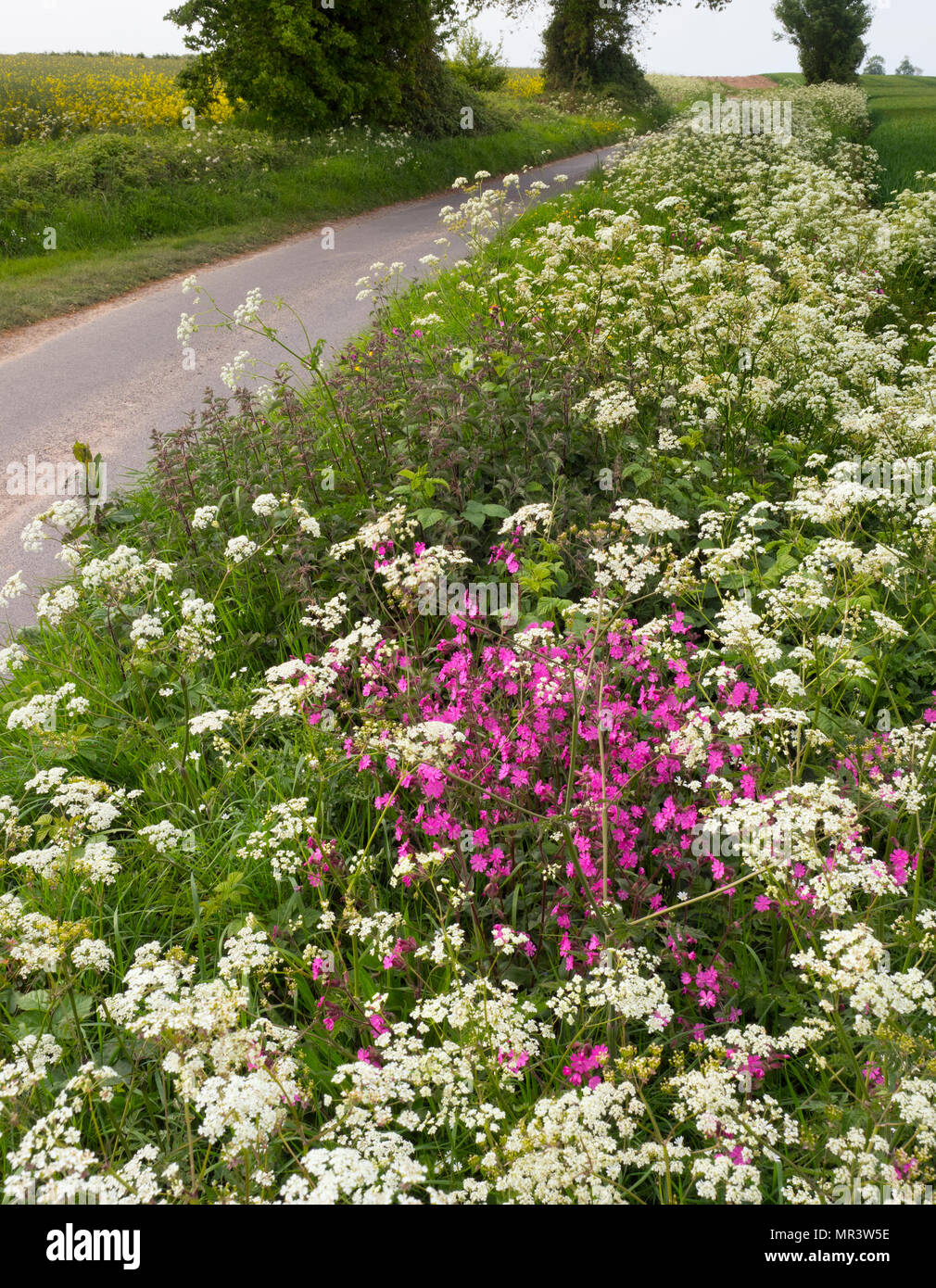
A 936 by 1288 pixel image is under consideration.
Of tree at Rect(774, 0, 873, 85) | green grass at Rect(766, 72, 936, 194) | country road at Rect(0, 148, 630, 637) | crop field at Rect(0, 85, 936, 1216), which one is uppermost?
tree at Rect(774, 0, 873, 85)

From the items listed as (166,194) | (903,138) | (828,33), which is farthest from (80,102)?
(828,33)

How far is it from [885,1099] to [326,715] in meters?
2.54

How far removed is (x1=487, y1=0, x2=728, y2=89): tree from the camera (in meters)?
34.4

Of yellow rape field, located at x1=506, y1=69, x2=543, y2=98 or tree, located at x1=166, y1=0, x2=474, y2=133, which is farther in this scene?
yellow rape field, located at x1=506, y1=69, x2=543, y2=98

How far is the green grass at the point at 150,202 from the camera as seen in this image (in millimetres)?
11602

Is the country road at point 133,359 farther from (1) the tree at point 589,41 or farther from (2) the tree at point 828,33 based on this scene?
(2) the tree at point 828,33

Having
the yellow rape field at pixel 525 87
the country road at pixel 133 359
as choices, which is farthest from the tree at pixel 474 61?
the country road at pixel 133 359

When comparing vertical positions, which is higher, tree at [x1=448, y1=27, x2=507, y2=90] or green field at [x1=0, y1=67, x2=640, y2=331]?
tree at [x1=448, y1=27, x2=507, y2=90]

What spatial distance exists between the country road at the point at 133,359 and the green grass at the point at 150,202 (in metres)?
0.61

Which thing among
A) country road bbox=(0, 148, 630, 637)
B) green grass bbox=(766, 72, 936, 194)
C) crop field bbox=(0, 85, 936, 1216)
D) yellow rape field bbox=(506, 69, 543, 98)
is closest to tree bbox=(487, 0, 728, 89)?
yellow rape field bbox=(506, 69, 543, 98)

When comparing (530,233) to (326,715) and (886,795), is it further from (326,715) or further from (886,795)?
(886,795)

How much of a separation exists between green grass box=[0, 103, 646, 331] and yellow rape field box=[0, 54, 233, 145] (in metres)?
1.45

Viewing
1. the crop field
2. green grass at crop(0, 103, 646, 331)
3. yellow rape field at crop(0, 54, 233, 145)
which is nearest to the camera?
the crop field

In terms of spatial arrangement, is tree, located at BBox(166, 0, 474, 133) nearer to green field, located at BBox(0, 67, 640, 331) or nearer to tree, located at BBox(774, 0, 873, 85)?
green field, located at BBox(0, 67, 640, 331)
